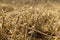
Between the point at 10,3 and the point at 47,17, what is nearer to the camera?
the point at 47,17

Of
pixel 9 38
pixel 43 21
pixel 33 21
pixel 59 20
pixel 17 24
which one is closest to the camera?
pixel 9 38

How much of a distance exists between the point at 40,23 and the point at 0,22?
1.52 ft

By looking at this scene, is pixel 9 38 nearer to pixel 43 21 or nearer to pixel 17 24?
pixel 17 24

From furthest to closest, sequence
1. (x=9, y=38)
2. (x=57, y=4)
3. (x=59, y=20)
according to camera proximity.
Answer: (x=57, y=4), (x=59, y=20), (x=9, y=38)

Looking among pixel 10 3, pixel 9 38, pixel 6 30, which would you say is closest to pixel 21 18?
pixel 6 30

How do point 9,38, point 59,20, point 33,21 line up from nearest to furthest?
point 9,38, point 33,21, point 59,20

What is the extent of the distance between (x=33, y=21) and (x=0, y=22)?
36 centimetres

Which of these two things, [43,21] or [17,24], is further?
[43,21]

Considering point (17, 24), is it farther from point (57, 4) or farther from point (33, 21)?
point (57, 4)

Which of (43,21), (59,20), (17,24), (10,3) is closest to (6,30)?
(17,24)

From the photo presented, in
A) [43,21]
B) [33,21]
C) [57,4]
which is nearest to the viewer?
[33,21]

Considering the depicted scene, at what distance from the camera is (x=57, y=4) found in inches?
157

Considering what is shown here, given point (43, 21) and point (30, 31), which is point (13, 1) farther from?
point (30, 31)

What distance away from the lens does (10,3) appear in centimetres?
399
